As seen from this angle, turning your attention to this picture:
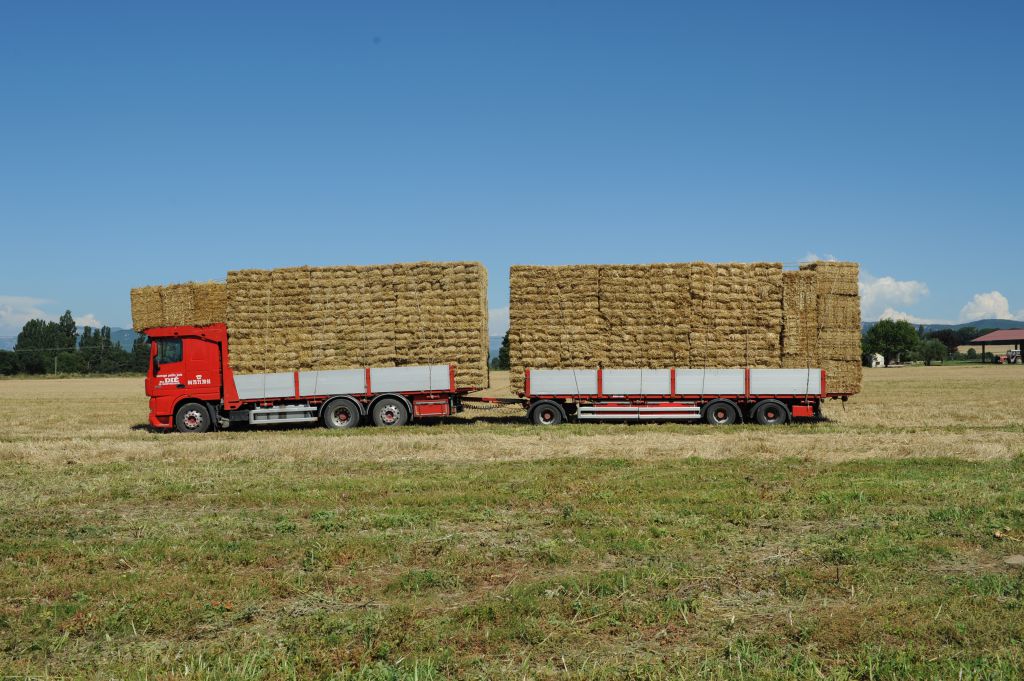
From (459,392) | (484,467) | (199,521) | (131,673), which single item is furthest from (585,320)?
(131,673)

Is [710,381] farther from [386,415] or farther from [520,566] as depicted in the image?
[520,566]

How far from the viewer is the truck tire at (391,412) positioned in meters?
21.8

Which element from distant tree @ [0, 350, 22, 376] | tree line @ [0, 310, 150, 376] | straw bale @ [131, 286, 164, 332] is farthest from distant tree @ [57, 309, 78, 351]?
straw bale @ [131, 286, 164, 332]

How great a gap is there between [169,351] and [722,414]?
48.8 feet

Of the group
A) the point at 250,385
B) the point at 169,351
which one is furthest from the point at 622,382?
the point at 169,351

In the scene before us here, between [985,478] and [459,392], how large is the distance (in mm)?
13268

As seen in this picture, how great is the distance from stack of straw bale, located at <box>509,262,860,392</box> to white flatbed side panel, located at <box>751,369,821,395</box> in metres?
0.63

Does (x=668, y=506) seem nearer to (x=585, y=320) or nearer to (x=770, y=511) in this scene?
(x=770, y=511)

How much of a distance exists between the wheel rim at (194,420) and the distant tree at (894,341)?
9795cm

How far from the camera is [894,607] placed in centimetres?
635

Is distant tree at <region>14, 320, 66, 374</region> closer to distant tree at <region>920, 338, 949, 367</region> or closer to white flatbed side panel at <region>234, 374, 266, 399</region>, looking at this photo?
white flatbed side panel at <region>234, 374, 266, 399</region>

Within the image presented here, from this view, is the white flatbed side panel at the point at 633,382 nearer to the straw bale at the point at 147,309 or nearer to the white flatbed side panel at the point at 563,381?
the white flatbed side panel at the point at 563,381

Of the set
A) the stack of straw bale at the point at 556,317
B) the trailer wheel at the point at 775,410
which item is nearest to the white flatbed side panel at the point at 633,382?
the stack of straw bale at the point at 556,317

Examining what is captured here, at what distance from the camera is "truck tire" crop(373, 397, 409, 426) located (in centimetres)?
2183
